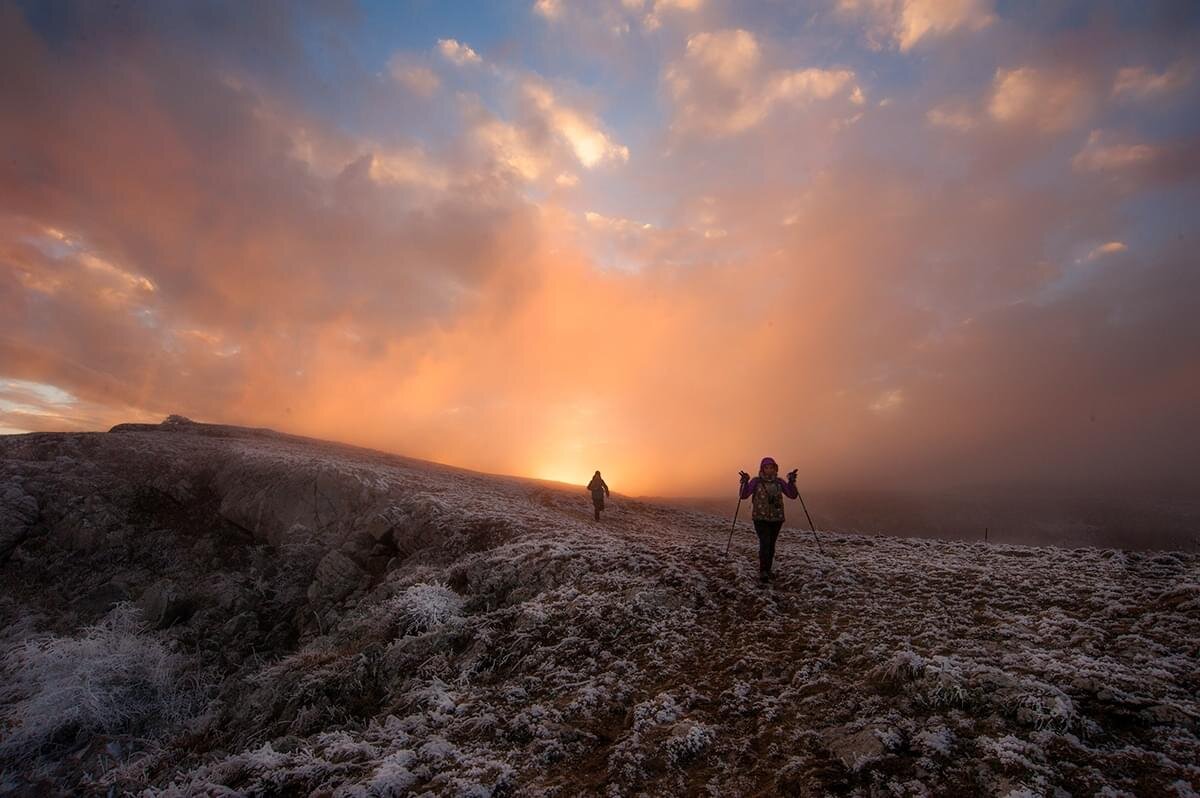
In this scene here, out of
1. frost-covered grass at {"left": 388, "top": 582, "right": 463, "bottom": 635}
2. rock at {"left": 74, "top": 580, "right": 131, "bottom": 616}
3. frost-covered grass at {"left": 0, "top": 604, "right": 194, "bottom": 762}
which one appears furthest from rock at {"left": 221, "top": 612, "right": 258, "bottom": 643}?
frost-covered grass at {"left": 388, "top": 582, "right": 463, "bottom": 635}

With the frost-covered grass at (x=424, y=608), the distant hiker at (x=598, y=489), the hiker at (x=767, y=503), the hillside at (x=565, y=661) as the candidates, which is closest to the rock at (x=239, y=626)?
the hillside at (x=565, y=661)

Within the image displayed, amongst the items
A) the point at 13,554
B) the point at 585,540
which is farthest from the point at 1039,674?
the point at 13,554

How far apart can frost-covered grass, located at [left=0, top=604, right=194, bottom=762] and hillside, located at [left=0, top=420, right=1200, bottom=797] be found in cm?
10

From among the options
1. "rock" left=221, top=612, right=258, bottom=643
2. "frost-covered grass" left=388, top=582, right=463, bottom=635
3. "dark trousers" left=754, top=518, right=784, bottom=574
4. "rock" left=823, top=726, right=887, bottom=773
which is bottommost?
"rock" left=221, top=612, right=258, bottom=643

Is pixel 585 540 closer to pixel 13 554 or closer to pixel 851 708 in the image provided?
pixel 851 708

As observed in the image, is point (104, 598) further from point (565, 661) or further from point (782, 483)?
point (782, 483)

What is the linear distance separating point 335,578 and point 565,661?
16977 mm

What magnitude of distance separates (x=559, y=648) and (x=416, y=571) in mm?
10910

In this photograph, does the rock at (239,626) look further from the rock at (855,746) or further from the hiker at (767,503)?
the rock at (855,746)

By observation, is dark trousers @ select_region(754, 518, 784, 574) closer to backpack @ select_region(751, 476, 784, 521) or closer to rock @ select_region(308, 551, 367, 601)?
backpack @ select_region(751, 476, 784, 521)

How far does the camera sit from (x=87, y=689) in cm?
1758

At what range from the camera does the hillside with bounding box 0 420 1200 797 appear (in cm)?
726

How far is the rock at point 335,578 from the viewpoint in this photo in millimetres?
23062

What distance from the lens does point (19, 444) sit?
3709 cm
